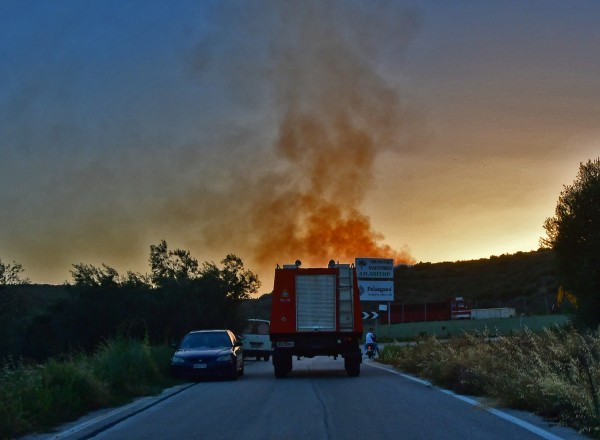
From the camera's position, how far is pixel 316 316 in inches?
975

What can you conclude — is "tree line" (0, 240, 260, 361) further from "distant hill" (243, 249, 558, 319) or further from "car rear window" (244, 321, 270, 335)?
"distant hill" (243, 249, 558, 319)

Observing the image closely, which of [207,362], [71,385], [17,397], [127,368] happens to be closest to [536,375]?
[71,385]

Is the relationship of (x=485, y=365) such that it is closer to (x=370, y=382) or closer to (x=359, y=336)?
(x=370, y=382)

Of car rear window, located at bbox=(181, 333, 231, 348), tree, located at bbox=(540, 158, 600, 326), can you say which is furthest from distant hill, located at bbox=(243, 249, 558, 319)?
car rear window, located at bbox=(181, 333, 231, 348)

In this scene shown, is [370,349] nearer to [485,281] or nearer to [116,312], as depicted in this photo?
[116,312]

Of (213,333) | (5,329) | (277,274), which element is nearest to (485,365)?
(277,274)

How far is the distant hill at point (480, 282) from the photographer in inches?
3969

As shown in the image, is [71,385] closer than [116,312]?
Yes

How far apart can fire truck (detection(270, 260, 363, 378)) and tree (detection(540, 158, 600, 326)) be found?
56.7ft

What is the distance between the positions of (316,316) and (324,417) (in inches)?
458

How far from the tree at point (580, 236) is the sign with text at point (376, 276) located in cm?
1242

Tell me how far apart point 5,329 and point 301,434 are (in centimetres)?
2412

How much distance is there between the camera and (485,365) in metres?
17.7

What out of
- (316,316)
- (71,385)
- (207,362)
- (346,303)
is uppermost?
(346,303)
